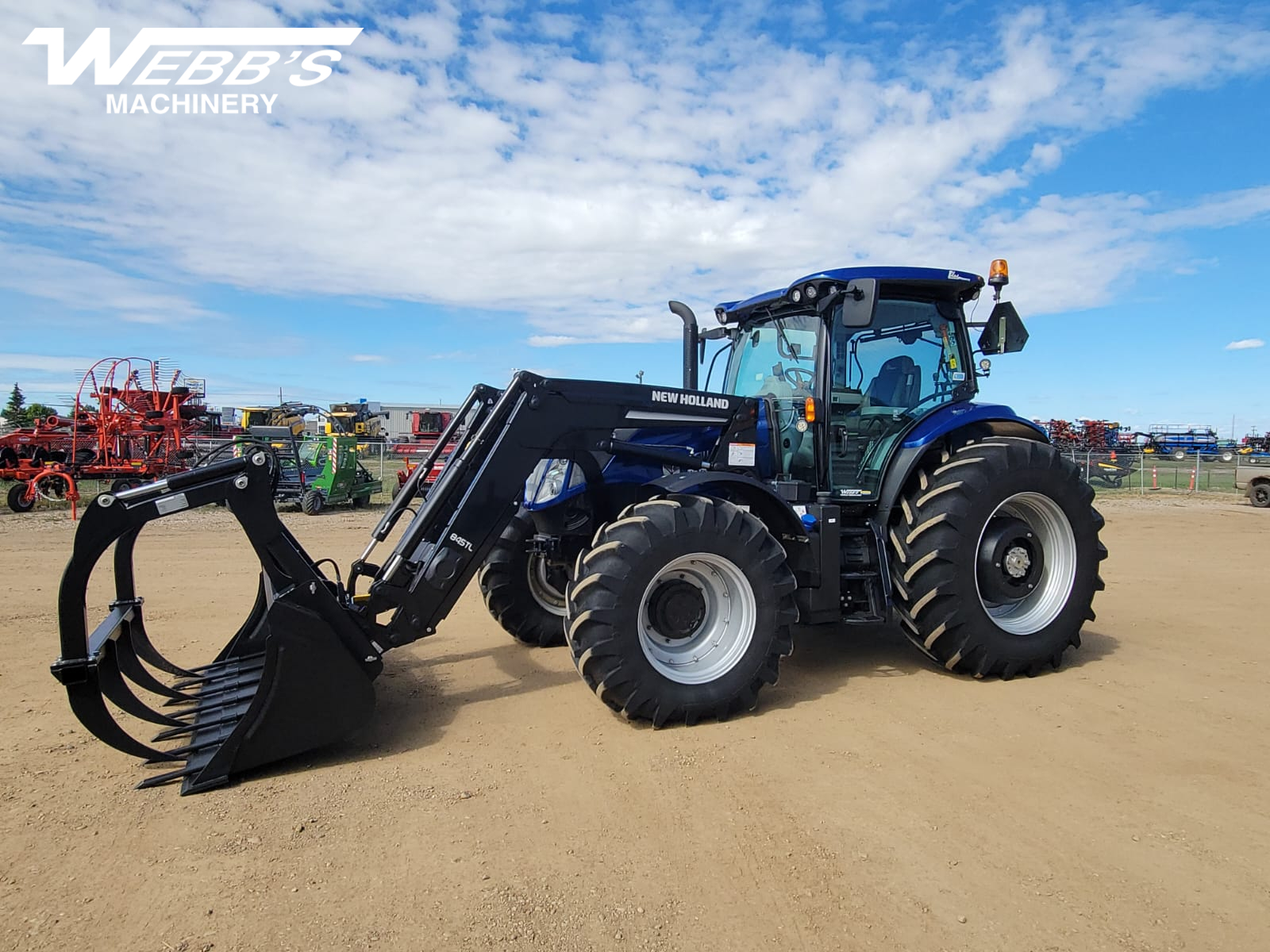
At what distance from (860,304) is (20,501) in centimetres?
1754

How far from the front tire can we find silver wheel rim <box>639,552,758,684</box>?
4.15 feet

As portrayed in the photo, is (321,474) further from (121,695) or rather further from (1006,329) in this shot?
(1006,329)

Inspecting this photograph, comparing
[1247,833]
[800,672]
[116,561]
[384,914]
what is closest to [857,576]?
[800,672]

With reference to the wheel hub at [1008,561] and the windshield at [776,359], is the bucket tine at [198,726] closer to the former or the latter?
the windshield at [776,359]

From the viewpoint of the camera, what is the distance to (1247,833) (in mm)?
3336

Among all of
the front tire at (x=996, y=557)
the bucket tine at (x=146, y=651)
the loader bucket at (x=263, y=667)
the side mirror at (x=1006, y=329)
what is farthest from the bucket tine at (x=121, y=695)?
the side mirror at (x=1006, y=329)

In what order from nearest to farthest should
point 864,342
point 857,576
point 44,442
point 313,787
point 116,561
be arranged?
point 313,787
point 116,561
point 857,576
point 864,342
point 44,442

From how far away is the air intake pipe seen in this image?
682cm

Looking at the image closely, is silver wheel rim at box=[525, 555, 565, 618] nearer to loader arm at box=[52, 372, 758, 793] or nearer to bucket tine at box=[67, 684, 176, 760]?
loader arm at box=[52, 372, 758, 793]

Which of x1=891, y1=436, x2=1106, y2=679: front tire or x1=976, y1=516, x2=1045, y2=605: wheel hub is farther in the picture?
x1=976, y1=516, x2=1045, y2=605: wheel hub

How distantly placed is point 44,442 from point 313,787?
18998 mm

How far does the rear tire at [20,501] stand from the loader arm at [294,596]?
1392 cm

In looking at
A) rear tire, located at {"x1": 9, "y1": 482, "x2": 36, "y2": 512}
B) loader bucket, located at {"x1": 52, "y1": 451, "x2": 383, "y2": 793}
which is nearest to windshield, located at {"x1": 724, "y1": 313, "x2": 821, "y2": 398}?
loader bucket, located at {"x1": 52, "y1": 451, "x2": 383, "y2": 793}

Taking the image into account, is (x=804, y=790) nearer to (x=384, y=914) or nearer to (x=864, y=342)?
(x=384, y=914)
